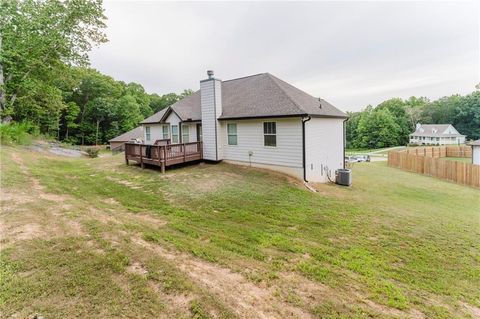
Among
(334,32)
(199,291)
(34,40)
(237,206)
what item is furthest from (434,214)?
(34,40)

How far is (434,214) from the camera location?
8383mm

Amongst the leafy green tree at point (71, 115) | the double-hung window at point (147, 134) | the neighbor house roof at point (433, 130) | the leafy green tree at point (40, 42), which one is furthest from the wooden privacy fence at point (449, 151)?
the leafy green tree at point (71, 115)

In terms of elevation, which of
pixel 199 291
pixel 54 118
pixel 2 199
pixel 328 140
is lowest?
pixel 199 291

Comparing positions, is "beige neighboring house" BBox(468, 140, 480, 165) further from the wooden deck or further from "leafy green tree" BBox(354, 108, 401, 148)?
"leafy green tree" BBox(354, 108, 401, 148)

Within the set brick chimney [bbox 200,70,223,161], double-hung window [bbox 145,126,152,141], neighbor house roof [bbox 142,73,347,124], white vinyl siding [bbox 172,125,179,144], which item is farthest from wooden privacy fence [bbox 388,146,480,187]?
double-hung window [bbox 145,126,152,141]

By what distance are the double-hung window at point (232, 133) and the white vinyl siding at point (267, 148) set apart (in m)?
0.18

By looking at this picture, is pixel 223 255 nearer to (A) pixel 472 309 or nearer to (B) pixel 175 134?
(A) pixel 472 309

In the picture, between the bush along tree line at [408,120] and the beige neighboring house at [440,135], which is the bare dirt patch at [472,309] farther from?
the bush along tree line at [408,120]

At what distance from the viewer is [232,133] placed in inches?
507

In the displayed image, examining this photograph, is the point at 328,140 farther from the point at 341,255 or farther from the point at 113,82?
the point at 113,82

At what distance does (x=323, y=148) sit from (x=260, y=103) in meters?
3.83

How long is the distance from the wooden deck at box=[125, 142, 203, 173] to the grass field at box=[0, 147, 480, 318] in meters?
2.89

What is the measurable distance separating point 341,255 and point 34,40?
70.4ft

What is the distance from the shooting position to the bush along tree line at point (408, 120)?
5766 centimetres
